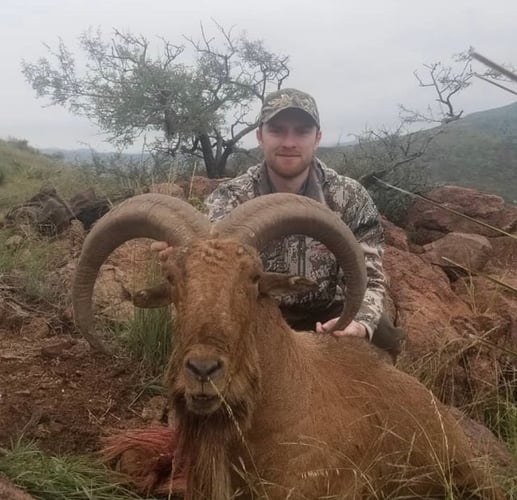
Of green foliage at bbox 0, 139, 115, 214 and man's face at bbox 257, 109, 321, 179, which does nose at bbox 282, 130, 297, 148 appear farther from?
green foliage at bbox 0, 139, 115, 214

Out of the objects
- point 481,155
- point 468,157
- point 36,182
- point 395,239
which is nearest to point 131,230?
point 395,239

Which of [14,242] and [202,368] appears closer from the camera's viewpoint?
[202,368]

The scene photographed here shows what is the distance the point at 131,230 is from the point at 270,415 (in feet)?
4.41

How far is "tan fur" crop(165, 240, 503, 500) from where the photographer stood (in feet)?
11.7

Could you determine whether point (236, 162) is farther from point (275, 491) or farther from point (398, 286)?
point (275, 491)

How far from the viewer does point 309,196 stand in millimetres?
6074

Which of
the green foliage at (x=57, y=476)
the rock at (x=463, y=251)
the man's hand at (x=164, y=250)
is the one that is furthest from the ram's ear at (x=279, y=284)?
the rock at (x=463, y=251)

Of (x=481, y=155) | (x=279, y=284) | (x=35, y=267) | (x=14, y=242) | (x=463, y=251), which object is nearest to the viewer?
(x=279, y=284)

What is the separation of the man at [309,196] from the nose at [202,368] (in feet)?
8.33

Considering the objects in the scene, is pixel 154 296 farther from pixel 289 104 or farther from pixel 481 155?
pixel 481 155

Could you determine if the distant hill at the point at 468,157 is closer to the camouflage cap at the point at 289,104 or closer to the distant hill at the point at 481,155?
the distant hill at the point at 481,155

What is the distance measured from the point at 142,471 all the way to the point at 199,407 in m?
1.57

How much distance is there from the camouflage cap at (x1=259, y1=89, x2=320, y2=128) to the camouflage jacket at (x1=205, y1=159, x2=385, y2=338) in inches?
18.8

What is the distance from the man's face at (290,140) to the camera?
5887 mm
